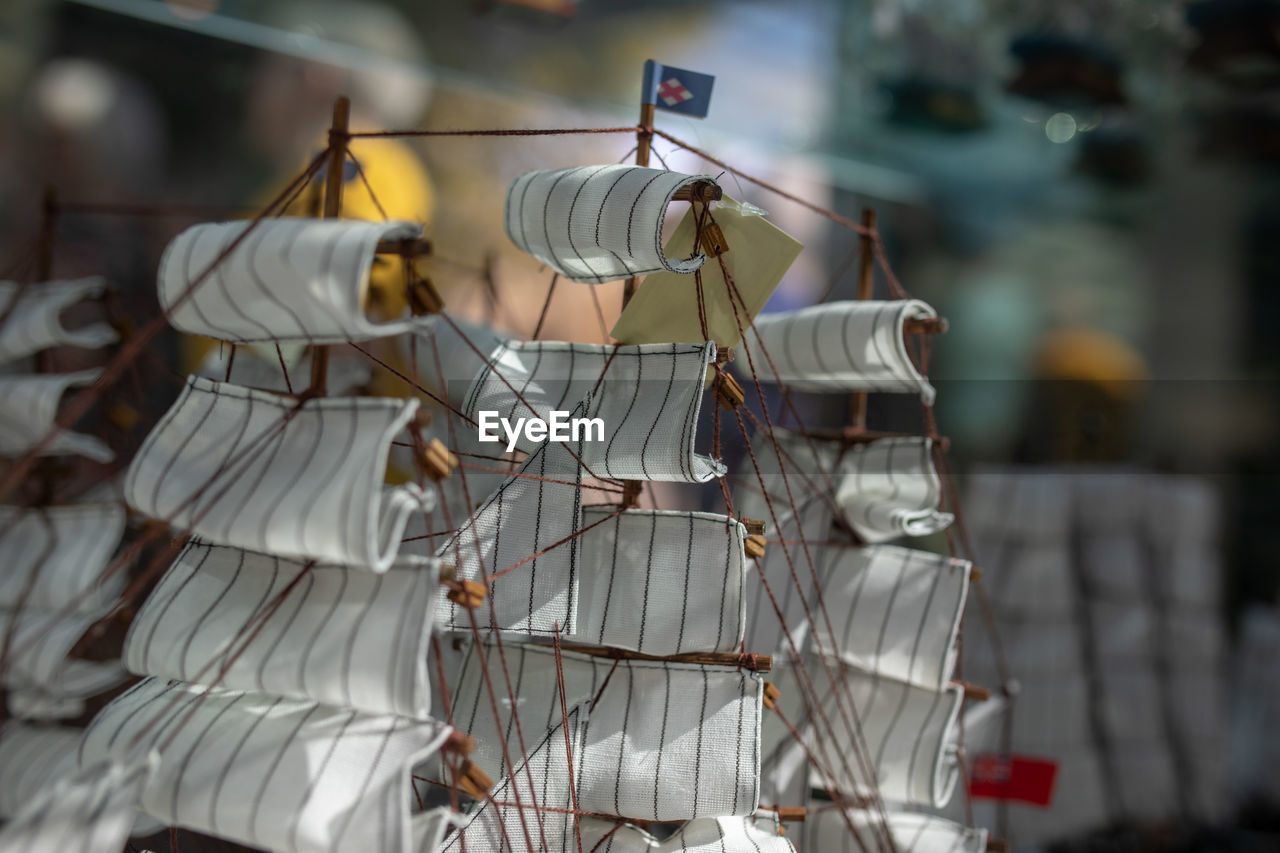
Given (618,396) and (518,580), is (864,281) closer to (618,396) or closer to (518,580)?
(618,396)

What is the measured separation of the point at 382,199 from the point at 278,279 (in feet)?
2.29

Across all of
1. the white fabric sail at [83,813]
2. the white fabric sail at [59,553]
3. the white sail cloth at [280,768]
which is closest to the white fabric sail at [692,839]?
the white sail cloth at [280,768]

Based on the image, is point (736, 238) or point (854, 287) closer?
point (736, 238)

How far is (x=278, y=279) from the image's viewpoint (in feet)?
3.90

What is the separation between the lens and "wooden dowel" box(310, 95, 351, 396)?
4.27ft

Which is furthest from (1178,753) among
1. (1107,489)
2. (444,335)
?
(444,335)

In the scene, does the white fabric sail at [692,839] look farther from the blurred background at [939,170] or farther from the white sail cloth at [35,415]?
the white sail cloth at [35,415]

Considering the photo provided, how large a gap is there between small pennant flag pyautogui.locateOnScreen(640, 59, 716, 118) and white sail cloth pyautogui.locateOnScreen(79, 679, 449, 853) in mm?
838

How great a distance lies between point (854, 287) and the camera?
2068 mm

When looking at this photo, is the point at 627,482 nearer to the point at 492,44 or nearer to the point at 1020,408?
the point at 1020,408

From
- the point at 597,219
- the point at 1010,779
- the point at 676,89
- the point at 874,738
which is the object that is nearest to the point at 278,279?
the point at 597,219

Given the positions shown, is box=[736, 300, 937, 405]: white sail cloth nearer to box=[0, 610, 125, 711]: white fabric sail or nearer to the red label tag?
the red label tag

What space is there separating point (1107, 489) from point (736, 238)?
1408mm

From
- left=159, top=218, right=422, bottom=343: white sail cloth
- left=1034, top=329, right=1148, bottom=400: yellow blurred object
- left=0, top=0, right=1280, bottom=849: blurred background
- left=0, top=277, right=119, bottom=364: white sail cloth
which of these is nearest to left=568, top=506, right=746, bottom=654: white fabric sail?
left=0, top=0, right=1280, bottom=849: blurred background
